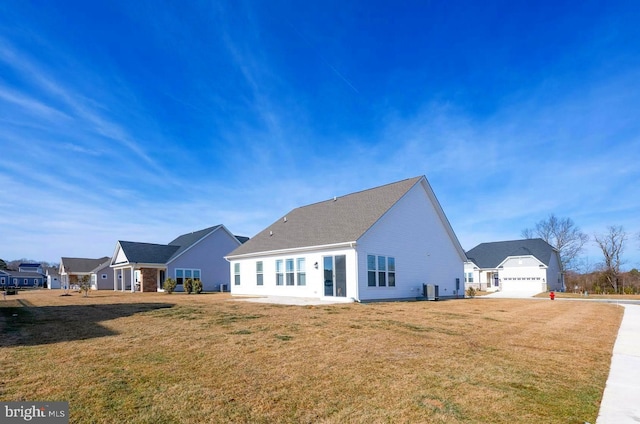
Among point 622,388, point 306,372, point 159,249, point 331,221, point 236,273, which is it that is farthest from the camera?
point 159,249

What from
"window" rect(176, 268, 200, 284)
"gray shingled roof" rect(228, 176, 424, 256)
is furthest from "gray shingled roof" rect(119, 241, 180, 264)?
"gray shingled roof" rect(228, 176, 424, 256)

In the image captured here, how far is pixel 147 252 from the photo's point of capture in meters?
36.0

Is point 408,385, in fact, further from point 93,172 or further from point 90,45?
point 93,172

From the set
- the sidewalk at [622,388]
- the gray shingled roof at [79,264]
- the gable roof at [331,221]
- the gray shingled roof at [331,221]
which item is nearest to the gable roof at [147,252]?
the gable roof at [331,221]

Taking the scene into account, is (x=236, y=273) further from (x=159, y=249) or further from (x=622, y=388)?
(x=622, y=388)

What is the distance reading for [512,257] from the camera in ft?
144

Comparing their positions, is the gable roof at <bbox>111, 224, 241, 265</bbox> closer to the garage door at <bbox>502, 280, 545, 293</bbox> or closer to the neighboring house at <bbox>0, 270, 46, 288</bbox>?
the garage door at <bbox>502, 280, 545, 293</bbox>

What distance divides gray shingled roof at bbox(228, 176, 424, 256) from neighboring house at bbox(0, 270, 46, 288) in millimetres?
89140

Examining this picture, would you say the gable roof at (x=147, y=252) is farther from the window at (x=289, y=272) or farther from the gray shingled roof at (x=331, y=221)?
the window at (x=289, y=272)

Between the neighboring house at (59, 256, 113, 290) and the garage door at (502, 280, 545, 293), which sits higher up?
the neighboring house at (59, 256, 113, 290)

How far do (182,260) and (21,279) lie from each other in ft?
271

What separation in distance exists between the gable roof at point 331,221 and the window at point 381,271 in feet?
6.34

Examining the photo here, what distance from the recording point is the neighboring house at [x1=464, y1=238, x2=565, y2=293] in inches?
1635

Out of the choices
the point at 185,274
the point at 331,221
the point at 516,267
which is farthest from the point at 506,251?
the point at 185,274
